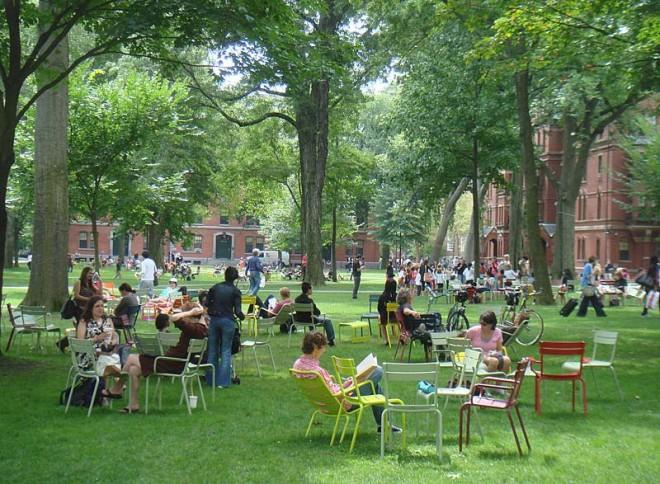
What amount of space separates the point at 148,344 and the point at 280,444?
2781mm

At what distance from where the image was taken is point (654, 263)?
85.0ft

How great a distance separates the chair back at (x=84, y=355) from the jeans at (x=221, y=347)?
1.92 metres

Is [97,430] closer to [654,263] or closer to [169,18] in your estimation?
[169,18]

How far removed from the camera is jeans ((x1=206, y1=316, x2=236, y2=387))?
11.3m

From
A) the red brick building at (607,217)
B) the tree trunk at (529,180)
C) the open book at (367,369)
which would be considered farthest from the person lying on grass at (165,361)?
the red brick building at (607,217)

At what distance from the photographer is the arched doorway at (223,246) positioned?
3679 inches

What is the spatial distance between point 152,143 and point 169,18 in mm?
16648

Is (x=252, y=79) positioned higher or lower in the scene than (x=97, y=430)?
higher

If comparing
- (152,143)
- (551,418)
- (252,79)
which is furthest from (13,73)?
(152,143)

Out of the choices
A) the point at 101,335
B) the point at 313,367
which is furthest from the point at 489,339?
the point at 101,335

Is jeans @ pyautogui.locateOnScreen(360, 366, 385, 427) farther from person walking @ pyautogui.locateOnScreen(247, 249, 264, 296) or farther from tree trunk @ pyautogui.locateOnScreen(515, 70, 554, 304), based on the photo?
person walking @ pyautogui.locateOnScreen(247, 249, 264, 296)

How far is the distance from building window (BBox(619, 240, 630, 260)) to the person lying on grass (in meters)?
58.2

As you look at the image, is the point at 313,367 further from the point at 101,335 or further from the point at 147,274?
the point at 147,274

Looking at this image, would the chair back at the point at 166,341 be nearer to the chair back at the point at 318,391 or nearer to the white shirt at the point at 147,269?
the chair back at the point at 318,391
